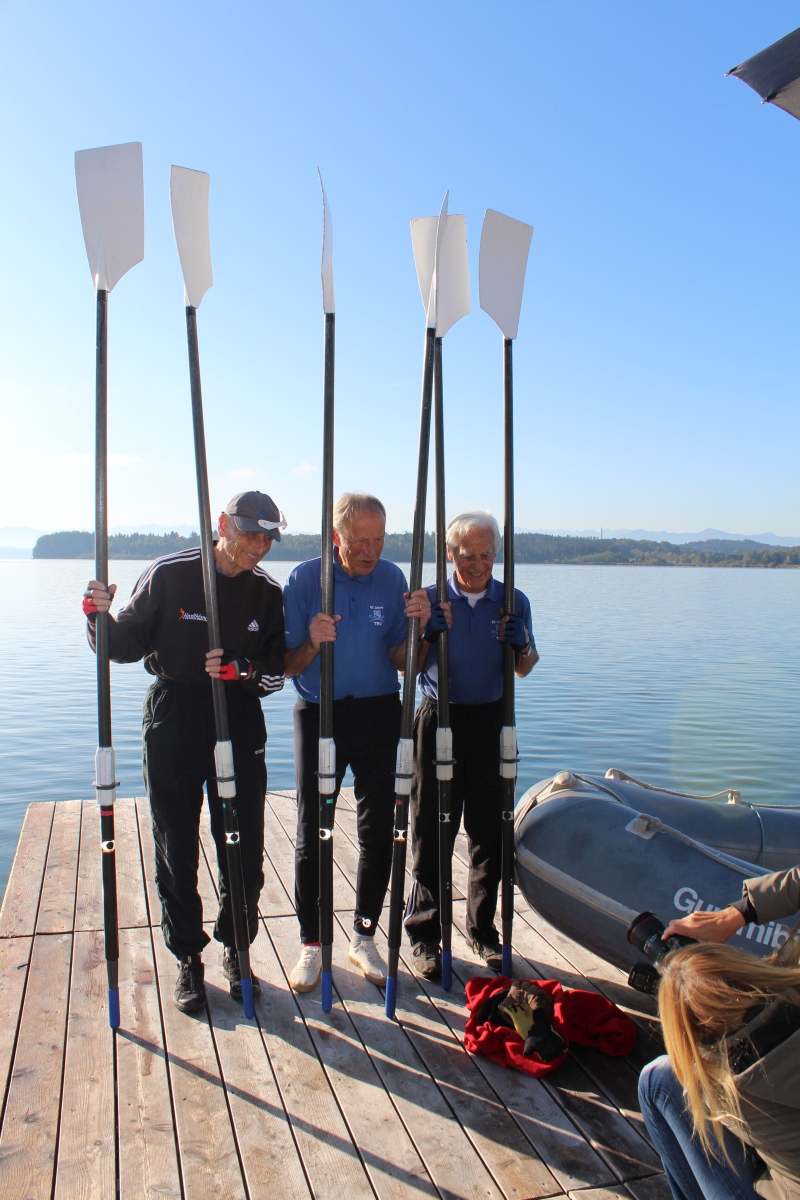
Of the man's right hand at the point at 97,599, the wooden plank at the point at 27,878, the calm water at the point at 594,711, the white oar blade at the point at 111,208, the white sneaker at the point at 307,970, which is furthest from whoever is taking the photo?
the calm water at the point at 594,711

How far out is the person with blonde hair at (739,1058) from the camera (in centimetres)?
121

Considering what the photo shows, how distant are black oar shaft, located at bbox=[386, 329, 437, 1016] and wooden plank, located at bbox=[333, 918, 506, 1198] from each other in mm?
96

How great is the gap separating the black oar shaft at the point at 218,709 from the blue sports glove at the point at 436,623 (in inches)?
26.9

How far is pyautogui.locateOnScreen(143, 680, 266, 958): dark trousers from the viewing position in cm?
250

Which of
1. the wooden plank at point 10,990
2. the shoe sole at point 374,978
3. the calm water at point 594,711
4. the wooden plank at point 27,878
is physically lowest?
the calm water at point 594,711

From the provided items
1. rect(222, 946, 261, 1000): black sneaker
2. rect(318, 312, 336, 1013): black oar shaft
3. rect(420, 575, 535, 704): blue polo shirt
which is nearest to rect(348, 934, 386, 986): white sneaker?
rect(318, 312, 336, 1013): black oar shaft

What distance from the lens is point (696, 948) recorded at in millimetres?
1326

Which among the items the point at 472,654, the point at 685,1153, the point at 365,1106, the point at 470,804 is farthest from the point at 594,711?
the point at 685,1153

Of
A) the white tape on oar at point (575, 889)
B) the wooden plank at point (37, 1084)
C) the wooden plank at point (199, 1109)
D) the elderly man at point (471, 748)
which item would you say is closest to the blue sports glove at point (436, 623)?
the elderly man at point (471, 748)

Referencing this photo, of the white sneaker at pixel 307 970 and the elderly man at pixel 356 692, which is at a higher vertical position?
the elderly man at pixel 356 692

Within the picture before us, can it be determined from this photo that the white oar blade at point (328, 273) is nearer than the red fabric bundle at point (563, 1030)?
No

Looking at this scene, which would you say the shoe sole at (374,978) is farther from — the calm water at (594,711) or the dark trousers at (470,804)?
the calm water at (594,711)

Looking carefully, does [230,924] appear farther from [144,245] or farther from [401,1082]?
[144,245]

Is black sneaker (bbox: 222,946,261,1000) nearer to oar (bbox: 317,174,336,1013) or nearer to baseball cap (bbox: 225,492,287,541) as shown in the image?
oar (bbox: 317,174,336,1013)
